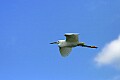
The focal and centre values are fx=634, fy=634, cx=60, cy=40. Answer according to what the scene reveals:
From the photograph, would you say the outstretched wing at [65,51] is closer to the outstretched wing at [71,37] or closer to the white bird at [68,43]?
the white bird at [68,43]

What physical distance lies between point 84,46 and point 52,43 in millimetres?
Answer: 3570

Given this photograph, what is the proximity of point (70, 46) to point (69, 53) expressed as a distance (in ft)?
6.19

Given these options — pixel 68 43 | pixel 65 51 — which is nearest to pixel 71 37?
pixel 68 43

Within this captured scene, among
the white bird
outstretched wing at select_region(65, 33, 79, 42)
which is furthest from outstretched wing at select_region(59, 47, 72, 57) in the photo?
outstretched wing at select_region(65, 33, 79, 42)

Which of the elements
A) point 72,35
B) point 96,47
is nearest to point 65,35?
point 72,35

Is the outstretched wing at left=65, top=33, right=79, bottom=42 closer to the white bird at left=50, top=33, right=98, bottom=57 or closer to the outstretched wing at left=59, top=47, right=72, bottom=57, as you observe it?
the white bird at left=50, top=33, right=98, bottom=57

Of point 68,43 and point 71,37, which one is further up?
point 71,37

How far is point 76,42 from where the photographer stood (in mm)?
59750

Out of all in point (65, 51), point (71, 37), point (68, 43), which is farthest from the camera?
point (65, 51)

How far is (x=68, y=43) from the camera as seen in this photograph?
60.2 m

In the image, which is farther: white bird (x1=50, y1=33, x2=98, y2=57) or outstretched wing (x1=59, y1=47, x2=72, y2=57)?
outstretched wing (x1=59, y1=47, x2=72, y2=57)

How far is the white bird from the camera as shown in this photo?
2342 inches

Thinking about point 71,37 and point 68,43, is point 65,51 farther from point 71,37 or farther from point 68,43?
point 71,37

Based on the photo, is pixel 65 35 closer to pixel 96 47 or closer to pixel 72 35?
pixel 72 35
